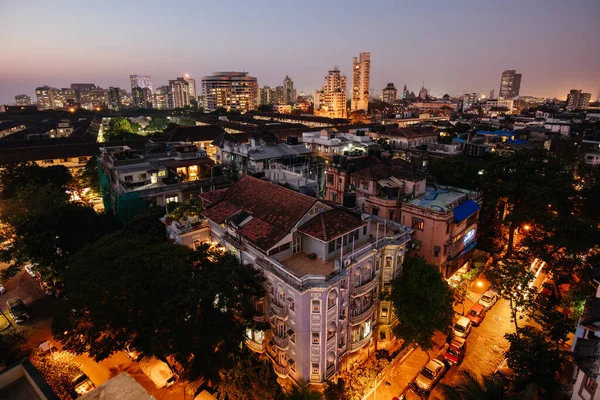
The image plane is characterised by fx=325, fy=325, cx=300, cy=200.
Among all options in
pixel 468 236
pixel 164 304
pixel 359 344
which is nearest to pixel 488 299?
pixel 468 236

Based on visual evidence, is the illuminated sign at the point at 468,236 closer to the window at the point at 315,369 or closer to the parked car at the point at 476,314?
the parked car at the point at 476,314

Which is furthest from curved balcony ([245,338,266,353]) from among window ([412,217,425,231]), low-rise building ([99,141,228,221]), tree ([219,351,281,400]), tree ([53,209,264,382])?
low-rise building ([99,141,228,221])

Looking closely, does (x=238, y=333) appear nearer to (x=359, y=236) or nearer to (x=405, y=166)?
(x=359, y=236)

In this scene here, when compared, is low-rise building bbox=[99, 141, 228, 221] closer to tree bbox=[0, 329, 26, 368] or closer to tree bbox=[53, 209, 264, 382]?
tree bbox=[53, 209, 264, 382]

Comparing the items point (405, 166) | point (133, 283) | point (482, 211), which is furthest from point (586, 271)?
point (133, 283)

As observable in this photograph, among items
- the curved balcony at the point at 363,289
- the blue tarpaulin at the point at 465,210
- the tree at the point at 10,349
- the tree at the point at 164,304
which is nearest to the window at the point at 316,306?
the curved balcony at the point at 363,289
